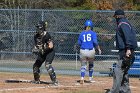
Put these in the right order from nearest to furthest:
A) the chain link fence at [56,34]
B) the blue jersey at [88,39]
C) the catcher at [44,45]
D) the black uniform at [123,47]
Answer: the black uniform at [123,47]
the catcher at [44,45]
the blue jersey at [88,39]
the chain link fence at [56,34]

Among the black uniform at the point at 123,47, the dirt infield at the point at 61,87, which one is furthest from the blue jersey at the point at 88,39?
the black uniform at the point at 123,47

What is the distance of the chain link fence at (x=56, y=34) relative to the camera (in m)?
22.0

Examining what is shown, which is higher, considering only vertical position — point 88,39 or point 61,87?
point 88,39

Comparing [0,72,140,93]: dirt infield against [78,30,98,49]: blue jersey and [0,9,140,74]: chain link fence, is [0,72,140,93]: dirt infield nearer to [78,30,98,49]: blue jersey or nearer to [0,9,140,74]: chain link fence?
[78,30,98,49]: blue jersey

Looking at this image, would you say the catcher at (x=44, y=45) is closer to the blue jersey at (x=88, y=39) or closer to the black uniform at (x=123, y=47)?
the blue jersey at (x=88, y=39)

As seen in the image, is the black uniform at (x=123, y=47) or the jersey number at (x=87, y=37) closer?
the black uniform at (x=123, y=47)

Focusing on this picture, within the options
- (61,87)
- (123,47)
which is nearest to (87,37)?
(61,87)

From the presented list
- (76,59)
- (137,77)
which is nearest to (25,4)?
(76,59)

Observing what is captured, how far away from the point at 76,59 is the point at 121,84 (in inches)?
319

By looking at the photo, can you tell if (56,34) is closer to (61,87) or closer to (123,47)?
(61,87)

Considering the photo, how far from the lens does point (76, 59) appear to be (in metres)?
20.9

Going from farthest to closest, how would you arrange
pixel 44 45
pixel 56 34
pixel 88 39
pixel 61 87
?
pixel 56 34 < pixel 88 39 < pixel 44 45 < pixel 61 87

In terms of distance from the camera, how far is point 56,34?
22.8 meters

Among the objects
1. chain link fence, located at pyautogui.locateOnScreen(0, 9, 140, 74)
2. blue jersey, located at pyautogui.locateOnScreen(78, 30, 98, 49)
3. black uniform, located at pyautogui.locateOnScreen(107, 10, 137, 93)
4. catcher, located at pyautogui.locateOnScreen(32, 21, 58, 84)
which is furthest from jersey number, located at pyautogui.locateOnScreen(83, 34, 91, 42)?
chain link fence, located at pyautogui.locateOnScreen(0, 9, 140, 74)
